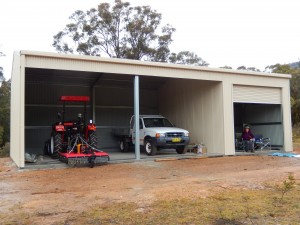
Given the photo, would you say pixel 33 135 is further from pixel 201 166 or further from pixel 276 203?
pixel 276 203

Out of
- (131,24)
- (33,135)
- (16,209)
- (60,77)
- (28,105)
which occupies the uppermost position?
(131,24)

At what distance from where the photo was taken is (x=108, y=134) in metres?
19.5

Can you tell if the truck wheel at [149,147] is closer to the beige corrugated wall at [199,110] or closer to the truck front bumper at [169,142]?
the truck front bumper at [169,142]

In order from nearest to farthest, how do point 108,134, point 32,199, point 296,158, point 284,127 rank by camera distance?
point 32,199 → point 296,158 → point 284,127 → point 108,134

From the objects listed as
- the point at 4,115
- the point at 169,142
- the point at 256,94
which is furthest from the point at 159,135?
the point at 4,115

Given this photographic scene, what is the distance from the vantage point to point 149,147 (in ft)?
48.5

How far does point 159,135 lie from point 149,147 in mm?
1015

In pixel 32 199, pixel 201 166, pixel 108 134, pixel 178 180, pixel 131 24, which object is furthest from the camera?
pixel 131 24

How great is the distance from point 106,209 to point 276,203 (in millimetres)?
3059

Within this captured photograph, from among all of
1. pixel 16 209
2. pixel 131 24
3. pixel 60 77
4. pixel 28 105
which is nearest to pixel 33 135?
pixel 28 105

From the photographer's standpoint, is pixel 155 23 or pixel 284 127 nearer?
pixel 284 127

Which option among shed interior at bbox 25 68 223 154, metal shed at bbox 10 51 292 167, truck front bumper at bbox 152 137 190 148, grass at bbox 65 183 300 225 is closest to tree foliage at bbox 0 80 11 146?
shed interior at bbox 25 68 223 154

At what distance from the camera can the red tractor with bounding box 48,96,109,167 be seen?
11.6 metres

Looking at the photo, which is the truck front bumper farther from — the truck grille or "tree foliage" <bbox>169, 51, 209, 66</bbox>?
"tree foliage" <bbox>169, 51, 209, 66</bbox>
